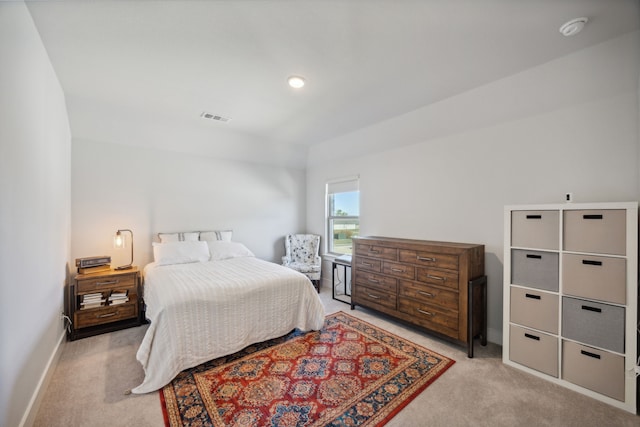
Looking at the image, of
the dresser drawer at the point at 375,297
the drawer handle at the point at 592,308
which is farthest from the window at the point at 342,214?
the drawer handle at the point at 592,308

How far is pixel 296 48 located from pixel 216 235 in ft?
10.2

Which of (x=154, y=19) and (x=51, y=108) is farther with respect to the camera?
(x=51, y=108)

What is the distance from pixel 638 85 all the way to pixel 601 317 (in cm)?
174

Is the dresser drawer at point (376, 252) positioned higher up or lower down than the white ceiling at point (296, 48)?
lower down

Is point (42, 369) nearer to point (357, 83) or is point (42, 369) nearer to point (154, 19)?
point (154, 19)

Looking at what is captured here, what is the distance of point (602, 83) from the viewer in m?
2.06

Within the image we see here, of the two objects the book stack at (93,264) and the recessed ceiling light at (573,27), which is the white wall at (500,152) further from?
the book stack at (93,264)

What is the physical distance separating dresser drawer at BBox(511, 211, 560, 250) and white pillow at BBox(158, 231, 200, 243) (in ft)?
12.9

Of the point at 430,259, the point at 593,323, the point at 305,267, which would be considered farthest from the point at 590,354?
the point at 305,267

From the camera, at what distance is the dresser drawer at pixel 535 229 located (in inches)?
82.4

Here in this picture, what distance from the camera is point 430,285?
9.04ft

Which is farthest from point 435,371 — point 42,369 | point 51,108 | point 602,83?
point 51,108

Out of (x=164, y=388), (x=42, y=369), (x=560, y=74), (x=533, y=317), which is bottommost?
(x=164, y=388)

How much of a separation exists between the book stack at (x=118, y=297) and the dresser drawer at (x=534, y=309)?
4032mm
